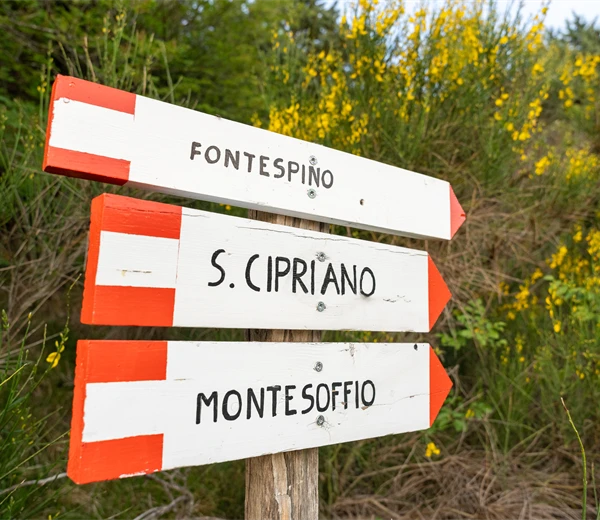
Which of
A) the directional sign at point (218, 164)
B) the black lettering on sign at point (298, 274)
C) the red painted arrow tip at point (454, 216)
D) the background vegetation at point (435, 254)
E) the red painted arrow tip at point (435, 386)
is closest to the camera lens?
the directional sign at point (218, 164)

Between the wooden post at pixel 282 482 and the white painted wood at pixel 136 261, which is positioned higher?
the white painted wood at pixel 136 261

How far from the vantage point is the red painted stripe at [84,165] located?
938mm

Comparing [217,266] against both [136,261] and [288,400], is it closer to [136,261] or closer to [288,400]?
[136,261]

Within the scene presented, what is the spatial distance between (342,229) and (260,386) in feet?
6.05

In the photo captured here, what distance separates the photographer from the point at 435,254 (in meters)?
2.99

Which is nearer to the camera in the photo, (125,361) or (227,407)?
(125,361)

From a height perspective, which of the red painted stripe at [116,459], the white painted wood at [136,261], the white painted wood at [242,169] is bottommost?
the red painted stripe at [116,459]

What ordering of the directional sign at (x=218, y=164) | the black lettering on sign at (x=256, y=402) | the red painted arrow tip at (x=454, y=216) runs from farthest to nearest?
the red painted arrow tip at (x=454, y=216) → the black lettering on sign at (x=256, y=402) → the directional sign at (x=218, y=164)

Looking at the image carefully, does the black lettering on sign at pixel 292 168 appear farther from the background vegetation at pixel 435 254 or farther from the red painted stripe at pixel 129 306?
the background vegetation at pixel 435 254

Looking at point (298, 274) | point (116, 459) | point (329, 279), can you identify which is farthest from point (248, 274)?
point (116, 459)

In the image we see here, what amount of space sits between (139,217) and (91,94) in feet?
0.90

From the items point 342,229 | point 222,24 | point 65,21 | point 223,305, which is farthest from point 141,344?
point 222,24

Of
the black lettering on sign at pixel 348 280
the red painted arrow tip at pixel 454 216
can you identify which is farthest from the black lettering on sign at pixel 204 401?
the red painted arrow tip at pixel 454 216

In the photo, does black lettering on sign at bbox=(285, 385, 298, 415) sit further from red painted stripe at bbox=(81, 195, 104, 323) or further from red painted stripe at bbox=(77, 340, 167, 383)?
red painted stripe at bbox=(81, 195, 104, 323)
